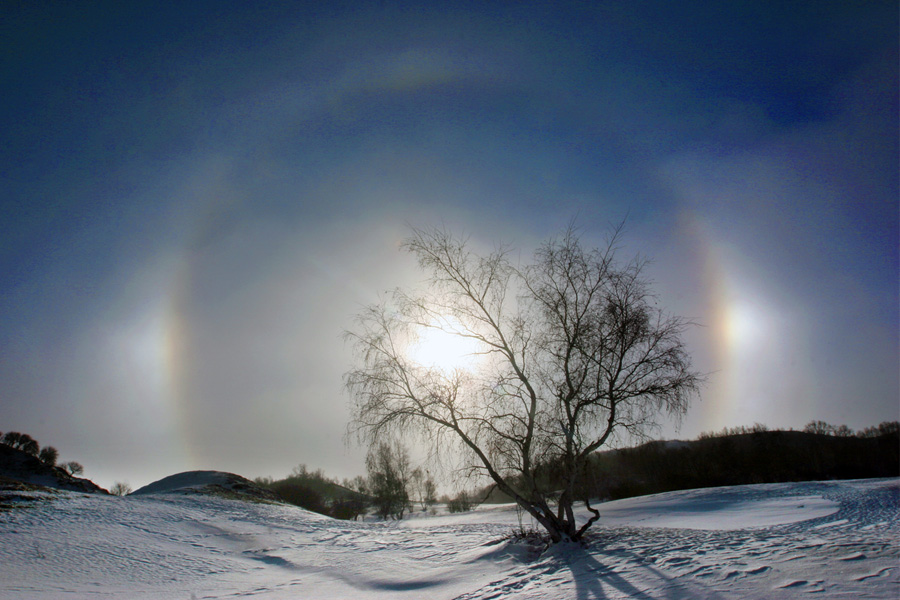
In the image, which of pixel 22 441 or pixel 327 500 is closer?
pixel 22 441

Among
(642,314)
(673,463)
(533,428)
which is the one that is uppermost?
(642,314)

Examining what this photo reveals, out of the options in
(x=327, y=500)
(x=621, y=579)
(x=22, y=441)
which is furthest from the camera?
(x=327, y=500)

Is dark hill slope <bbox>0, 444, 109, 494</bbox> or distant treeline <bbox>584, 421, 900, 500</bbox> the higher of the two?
dark hill slope <bbox>0, 444, 109, 494</bbox>

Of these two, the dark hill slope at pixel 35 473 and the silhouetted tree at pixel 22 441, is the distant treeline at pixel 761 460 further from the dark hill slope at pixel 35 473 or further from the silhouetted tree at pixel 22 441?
the silhouetted tree at pixel 22 441

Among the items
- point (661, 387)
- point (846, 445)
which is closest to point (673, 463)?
point (846, 445)

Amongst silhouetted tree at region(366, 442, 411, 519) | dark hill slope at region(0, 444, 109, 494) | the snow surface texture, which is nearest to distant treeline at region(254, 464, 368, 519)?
silhouetted tree at region(366, 442, 411, 519)

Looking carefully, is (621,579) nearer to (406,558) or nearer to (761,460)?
(406,558)

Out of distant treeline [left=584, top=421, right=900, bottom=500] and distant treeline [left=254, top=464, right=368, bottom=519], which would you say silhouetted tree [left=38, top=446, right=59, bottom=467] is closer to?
distant treeline [left=254, top=464, right=368, bottom=519]

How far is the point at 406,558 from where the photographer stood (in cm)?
1366

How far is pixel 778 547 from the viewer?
802 centimetres

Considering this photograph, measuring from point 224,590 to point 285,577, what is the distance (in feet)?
6.55

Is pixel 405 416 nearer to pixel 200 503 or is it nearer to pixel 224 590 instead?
pixel 224 590

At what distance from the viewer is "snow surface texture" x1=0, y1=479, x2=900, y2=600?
673 cm

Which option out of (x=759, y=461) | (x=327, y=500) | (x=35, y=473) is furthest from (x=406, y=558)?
(x=327, y=500)
